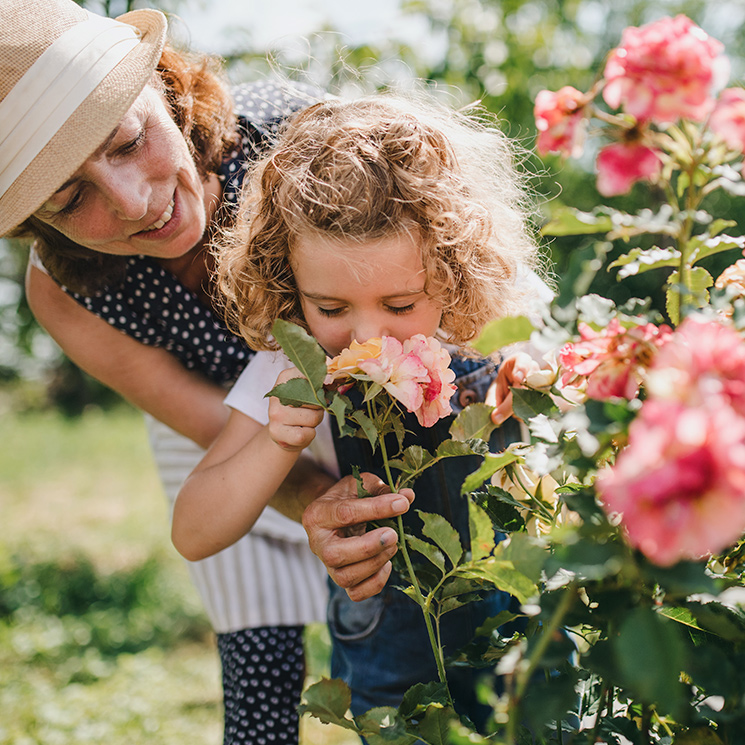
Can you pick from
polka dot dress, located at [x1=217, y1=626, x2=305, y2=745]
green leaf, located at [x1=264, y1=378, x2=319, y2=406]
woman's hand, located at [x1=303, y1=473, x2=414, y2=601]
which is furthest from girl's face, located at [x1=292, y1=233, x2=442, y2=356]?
polka dot dress, located at [x1=217, y1=626, x2=305, y2=745]

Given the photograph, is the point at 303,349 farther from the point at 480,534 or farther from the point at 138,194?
the point at 138,194

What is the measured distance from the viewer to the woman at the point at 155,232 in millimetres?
1241

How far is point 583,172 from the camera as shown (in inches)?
189

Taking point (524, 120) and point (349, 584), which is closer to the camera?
point (349, 584)

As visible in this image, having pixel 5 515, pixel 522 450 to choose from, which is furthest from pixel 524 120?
pixel 5 515

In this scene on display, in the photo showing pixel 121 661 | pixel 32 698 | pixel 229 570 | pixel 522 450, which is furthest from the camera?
pixel 121 661

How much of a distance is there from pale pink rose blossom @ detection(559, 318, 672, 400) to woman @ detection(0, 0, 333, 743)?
3.17ft

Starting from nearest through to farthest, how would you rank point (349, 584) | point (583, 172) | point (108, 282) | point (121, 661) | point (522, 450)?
1. point (522, 450)
2. point (349, 584)
3. point (108, 282)
4. point (121, 661)
5. point (583, 172)

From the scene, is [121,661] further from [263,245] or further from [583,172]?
[583,172]

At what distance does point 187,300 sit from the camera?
1771 mm

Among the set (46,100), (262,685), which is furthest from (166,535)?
(46,100)

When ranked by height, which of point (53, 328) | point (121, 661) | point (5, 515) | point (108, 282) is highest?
point (108, 282)

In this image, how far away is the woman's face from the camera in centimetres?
131

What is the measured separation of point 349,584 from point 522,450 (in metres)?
0.42
